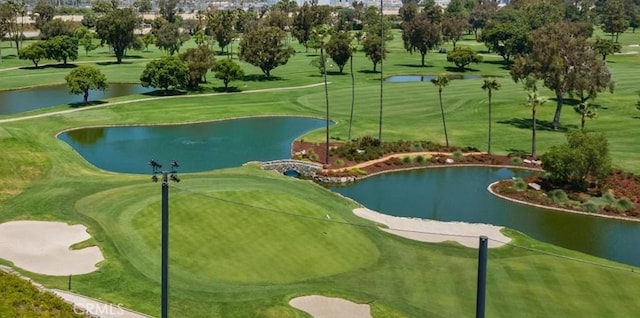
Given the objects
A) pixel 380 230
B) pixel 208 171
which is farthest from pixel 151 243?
pixel 208 171

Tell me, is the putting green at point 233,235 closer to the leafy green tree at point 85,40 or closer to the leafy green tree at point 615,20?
the leafy green tree at point 85,40

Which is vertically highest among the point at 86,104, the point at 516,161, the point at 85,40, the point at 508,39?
the point at 85,40

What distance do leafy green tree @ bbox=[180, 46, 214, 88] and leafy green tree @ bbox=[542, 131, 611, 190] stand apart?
65127mm

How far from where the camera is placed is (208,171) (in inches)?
2397

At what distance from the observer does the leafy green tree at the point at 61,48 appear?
136 m

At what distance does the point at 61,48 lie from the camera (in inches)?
5364

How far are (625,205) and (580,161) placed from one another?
213 inches

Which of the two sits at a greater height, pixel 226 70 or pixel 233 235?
pixel 226 70

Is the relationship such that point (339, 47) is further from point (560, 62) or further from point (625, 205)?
point (625, 205)

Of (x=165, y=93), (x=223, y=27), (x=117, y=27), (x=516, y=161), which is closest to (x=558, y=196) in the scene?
(x=516, y=161)

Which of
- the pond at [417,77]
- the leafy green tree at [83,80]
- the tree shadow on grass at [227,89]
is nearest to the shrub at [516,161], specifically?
the tree shadow on grass at [227,89]

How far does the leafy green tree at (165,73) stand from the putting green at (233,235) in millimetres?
53682

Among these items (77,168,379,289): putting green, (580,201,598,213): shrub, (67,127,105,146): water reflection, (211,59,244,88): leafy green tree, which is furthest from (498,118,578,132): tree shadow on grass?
(67,127,105,146): water reflection

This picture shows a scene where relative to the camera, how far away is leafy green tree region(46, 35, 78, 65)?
136 metres
